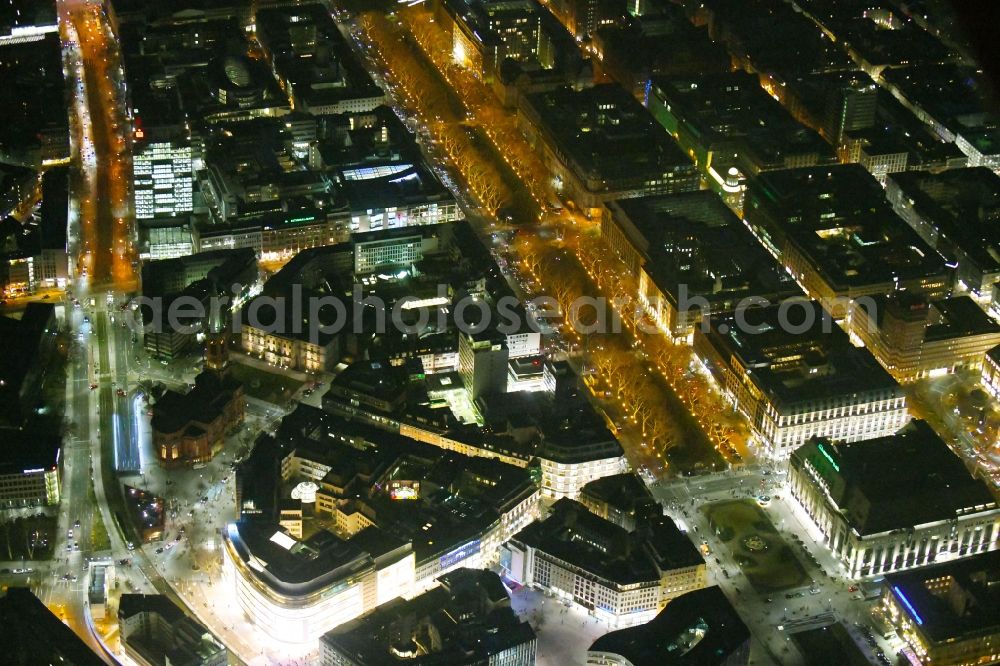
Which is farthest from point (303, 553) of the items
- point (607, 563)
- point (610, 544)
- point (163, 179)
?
point (163, 179)

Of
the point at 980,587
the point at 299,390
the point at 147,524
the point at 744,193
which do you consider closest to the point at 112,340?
the point at 299,390

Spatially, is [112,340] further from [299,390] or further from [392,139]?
[392,139]

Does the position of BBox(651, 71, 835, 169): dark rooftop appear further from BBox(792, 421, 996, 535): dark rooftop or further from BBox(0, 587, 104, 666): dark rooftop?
BBox(0, 587, 104, 666): dark rooftop

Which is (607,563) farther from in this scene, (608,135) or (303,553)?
(608,135)

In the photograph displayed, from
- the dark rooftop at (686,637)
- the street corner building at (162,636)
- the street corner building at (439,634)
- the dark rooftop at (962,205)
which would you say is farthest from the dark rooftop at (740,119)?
the street corner building at (162,636)

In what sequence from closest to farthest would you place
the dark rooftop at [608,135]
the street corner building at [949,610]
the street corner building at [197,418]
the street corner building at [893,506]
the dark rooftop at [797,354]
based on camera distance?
the street corner building at [949,610]
the street corner building at [893,506]
the street corner building at [197,418]
the dark rooftop at [797,354]
the dark rooftop at [608,135]

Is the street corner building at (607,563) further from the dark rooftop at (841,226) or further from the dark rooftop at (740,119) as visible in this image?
the dark rooftop at (740,119)
